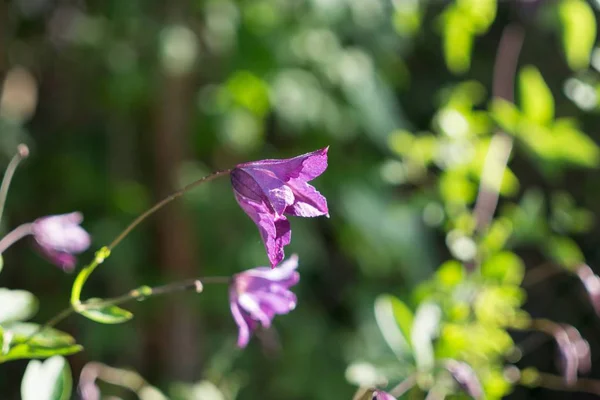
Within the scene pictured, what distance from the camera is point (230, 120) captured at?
1.56 m

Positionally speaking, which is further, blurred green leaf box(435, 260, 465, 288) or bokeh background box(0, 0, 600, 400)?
bokeh background box(0, 0, 600, 400)

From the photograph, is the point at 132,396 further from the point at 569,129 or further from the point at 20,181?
the point at 569,129

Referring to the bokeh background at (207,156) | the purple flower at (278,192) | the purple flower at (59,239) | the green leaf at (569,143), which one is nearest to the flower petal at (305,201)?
the purple flower at (278,192)

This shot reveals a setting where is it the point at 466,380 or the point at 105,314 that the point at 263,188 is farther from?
the point at 466,380

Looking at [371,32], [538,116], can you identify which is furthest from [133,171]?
[538,116]

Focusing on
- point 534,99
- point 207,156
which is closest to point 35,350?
point 534,99

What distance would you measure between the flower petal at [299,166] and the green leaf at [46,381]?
194 mm

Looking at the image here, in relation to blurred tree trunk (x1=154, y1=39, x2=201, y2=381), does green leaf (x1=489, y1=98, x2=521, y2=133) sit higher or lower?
higher

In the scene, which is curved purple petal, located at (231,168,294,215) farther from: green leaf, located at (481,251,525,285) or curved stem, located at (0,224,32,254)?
green leaf, located at (481,251,525,285)

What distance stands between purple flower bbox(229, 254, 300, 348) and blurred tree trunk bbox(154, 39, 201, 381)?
1.22m

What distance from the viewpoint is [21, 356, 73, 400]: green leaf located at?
489 millimetres

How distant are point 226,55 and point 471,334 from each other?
38.0 inches

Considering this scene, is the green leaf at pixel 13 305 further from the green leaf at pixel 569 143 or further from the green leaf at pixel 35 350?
the green leaf at pixel 569 143

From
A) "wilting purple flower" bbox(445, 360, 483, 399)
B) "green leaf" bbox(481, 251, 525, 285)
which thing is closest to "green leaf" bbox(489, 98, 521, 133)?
"green leaf" bbox(481, 251, 525, 285)
